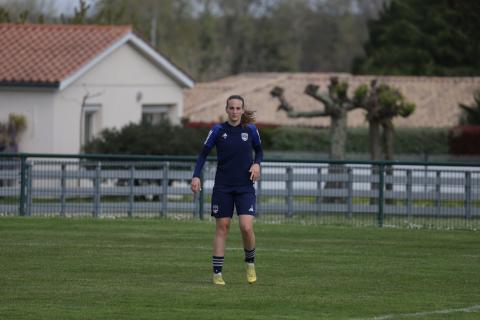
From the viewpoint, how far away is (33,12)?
94938 millimetres

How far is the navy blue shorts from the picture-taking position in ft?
44.5

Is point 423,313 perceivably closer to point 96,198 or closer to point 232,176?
point 232,176

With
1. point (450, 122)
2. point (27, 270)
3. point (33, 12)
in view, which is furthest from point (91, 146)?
point (33, 12)

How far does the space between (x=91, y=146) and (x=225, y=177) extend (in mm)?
22544

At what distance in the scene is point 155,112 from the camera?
141 feet

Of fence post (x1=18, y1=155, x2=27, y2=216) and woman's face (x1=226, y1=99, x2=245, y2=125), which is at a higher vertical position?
woman's face (x1=226, y1=99, x2=245, y2=125)

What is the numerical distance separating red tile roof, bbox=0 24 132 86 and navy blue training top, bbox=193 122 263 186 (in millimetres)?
24127

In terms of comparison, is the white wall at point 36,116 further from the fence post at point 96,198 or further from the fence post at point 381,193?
the fence post at point 381,193

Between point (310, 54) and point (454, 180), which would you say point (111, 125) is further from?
point (310, 54)

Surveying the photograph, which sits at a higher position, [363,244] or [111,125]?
[111,125]

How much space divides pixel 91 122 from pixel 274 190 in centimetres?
1676

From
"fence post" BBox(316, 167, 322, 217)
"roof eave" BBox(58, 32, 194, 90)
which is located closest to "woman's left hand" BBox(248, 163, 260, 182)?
"fence post" BBox(316, 167, 322, 217)

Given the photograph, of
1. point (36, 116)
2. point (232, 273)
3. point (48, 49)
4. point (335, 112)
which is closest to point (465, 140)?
point (335, 112)

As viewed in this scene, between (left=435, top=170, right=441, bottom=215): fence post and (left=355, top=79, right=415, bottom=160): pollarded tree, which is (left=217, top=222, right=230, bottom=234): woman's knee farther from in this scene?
(left=355, top=79, right=415, bottom=160): pollarded tree
